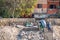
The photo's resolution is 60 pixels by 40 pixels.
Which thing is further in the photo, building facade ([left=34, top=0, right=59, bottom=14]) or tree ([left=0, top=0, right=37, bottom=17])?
building facade ([left=34, top=0, right=59, bottom=14])

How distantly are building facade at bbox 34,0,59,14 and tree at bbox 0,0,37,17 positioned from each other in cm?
275

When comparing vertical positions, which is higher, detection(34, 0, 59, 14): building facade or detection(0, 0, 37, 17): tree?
detection(0, 0, 37, 17): tree

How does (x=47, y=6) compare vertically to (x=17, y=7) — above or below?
below

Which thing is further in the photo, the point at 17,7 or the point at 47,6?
the point at 47,6

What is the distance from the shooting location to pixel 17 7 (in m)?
14.3

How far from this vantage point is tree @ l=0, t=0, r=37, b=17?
45.8 ft

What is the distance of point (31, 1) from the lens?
1455 cm

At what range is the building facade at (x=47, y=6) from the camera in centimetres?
1782

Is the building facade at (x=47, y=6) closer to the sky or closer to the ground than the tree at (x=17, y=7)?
closer to the ground

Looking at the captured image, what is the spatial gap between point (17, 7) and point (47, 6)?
15.1 ft

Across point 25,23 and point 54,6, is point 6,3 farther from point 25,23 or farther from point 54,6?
point 25,23

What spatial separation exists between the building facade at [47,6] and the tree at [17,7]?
2748 mm

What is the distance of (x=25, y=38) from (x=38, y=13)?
11.9 meters

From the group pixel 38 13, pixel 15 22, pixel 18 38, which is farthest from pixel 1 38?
pixel 38 13
